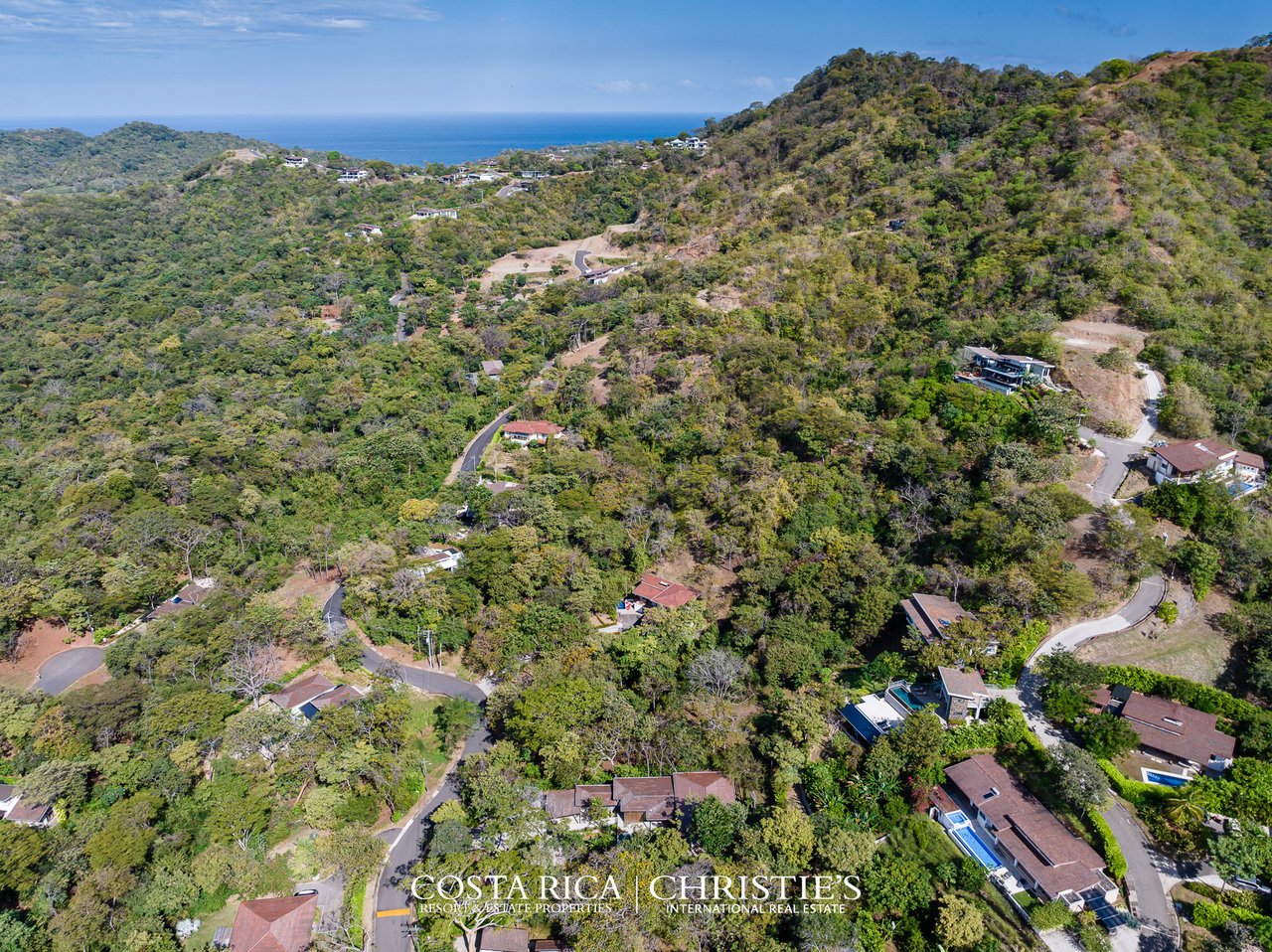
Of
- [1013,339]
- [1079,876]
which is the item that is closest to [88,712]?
[1079,876]

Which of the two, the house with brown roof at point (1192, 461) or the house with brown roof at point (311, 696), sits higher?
the house with brown roof at point (1192, 461)

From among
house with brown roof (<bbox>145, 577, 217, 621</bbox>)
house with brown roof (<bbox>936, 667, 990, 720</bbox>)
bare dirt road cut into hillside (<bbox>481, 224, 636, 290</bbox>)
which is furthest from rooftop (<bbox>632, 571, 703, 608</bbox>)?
bare dirt road cut into hillside (<bbox>481, 224, 636, 290</bbox>)

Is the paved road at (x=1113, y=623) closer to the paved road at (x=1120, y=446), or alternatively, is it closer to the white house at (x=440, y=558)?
the paved road at (x=1120, y=446)

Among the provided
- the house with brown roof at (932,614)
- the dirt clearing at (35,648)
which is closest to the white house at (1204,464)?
the house with brown roof at (932,614)

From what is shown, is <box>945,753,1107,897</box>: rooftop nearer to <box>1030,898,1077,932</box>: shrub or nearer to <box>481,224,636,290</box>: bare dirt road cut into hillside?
<box>1030,898,1077,932</box>: shrub

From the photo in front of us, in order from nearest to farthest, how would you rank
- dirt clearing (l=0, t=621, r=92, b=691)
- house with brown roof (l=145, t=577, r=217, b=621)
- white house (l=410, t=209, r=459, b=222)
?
dirt clearing (l=0, t=621, r=92, b=691) → house with brown roof (l=145, t=577, r=217, b=621) → white house (l=410, t=209, r=459, b=222)

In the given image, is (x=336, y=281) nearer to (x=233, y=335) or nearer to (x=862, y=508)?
(x=233, y=335)
